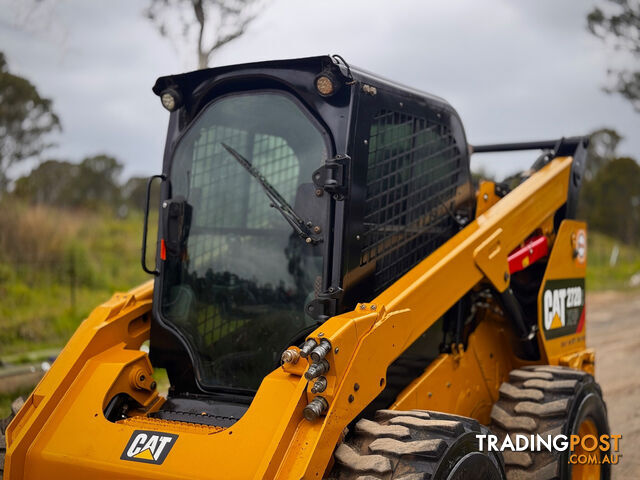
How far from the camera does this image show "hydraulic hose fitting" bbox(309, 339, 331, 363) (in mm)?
2824

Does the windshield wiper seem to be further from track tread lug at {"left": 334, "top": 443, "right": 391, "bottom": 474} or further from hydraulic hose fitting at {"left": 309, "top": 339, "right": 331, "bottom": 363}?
track tread lug at {"left": 334, "top": 443, "right": 391, "bottom": 474}

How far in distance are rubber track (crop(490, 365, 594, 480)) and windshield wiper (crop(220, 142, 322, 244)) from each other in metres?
1.55

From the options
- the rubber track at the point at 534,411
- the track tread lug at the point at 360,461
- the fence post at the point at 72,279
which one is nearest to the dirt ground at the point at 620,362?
the rubber track at the point at 534,411

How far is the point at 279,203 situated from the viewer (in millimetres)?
3500

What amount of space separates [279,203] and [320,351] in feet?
3.07

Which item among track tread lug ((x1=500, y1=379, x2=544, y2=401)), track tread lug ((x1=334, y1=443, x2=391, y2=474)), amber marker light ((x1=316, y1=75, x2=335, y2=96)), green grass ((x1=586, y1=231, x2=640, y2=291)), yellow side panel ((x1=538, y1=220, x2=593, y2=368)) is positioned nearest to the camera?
track tread lug ((x1=334, y1=443, x2=391, y2=474))

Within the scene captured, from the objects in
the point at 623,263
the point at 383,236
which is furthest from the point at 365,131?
the point at 623,263

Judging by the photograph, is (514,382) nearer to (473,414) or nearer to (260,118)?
(473,414)

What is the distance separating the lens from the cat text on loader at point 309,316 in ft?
9.66

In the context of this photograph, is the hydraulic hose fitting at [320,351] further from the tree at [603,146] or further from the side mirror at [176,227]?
the tree at [603,146]

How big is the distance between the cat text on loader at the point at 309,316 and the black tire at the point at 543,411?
0.04 ft

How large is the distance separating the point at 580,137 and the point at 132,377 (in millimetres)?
3468

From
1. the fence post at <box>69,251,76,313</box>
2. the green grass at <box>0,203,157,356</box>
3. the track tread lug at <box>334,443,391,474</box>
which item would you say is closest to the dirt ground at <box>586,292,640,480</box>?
the track tread lug at <box>334,443,391,474</box>

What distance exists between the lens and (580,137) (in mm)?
5102
